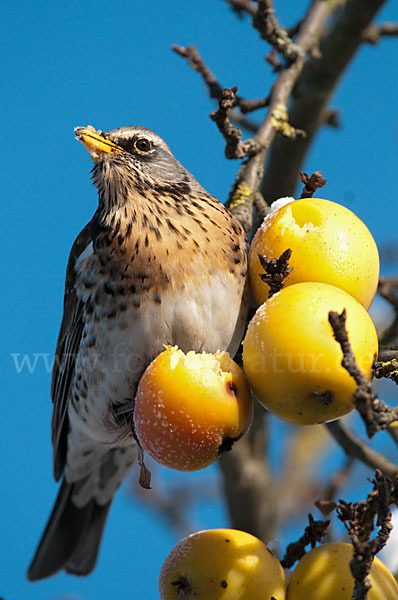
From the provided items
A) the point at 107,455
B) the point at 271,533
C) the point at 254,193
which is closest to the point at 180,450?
the point at 254,193

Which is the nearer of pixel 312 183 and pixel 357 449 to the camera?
pixel 312 183

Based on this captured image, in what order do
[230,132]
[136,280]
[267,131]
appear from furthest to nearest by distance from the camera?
[267,131] → [230,132] → [136,280]

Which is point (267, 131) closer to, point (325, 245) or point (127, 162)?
point (127, 162)

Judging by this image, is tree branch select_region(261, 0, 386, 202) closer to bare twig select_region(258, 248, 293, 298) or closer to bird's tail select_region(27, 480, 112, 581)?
bare twig select_region(258, 248, 293, 298)

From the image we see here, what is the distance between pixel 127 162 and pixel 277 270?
48.4 inches

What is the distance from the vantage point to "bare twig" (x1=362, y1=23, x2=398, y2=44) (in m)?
4.23

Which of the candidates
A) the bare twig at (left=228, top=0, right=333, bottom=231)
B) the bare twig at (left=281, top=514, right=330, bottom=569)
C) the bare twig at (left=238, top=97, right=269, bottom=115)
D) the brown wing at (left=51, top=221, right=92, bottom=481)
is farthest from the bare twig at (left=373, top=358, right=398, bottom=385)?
the bare twig at (left=238, top=97, right=269, bottom=115)

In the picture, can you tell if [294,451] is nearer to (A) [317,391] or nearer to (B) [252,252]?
(B) [252,252]

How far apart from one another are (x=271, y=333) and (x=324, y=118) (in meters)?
2.89

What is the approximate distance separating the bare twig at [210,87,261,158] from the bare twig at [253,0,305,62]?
2.33 feet

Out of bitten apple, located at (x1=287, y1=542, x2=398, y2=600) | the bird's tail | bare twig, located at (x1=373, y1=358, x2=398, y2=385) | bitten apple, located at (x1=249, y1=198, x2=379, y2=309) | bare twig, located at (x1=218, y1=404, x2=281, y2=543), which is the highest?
bitten apple, located at (x1=249, y1=198, x2=379, y2=309)

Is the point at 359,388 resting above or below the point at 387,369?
above

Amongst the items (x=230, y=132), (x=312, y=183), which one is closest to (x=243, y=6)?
(x=230, y=132)

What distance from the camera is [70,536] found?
406 cm
